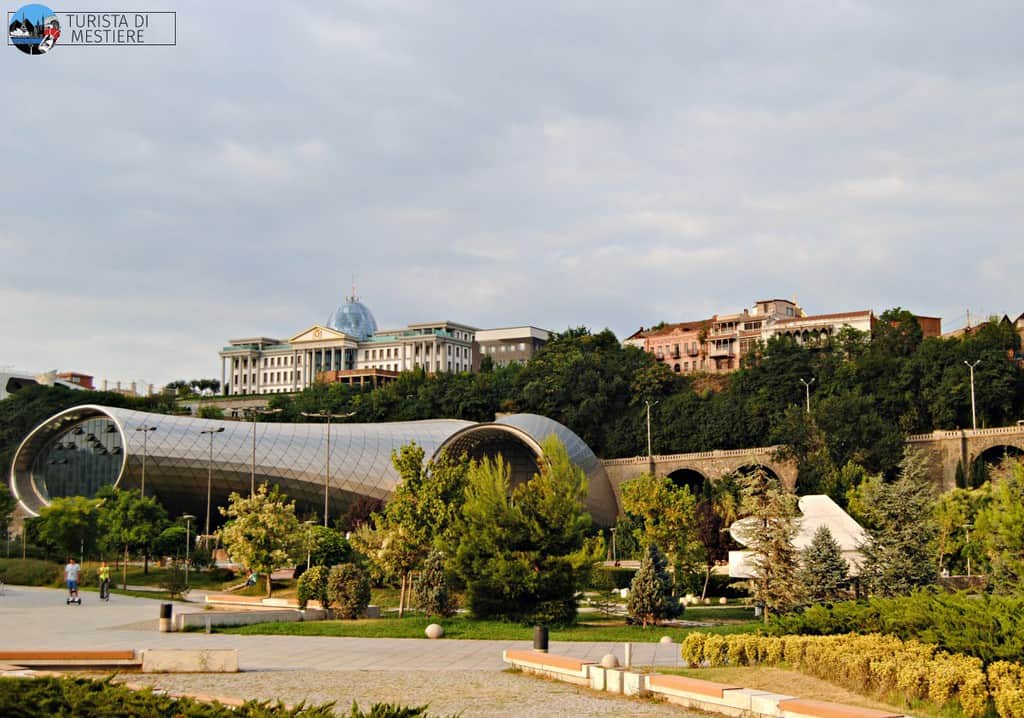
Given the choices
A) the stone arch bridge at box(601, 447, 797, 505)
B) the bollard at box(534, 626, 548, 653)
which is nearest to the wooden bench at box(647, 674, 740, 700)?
the bollard at box(534, 626, 548, 653)

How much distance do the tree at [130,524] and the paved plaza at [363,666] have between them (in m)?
17.0

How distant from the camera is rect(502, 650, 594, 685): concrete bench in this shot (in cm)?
1396

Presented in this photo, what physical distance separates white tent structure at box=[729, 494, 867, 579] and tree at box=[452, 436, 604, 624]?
3.42 meters

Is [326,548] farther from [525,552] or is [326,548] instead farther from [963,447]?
[963,447]

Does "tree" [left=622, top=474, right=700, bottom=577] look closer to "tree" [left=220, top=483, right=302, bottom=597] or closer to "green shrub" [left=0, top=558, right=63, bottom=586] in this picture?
"tree" [left=220, top=483, right=302, bottom=597]

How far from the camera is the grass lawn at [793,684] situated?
1167cm

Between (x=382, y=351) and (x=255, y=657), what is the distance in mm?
128102

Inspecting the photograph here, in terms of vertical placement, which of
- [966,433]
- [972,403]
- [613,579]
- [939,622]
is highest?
[972,403]

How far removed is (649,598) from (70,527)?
84.8ft

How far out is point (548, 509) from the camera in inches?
969

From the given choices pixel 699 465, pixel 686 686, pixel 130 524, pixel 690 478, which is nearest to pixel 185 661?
pixel 686 686

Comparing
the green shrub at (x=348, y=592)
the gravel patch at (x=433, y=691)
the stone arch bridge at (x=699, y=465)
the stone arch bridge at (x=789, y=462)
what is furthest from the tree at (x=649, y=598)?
the stone arch bridge at (x=699, y=465)

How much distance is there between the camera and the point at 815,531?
83.1 feet

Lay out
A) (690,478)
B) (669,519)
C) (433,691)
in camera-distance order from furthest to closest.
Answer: (690,478) → (669,519) → (433,691)
